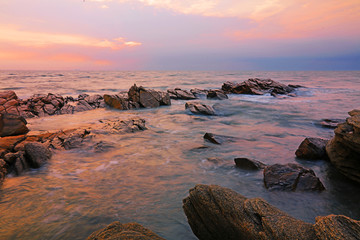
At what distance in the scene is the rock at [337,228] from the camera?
1755 millimetres

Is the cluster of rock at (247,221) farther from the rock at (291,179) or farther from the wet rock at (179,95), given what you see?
the wet rock at (179,95)

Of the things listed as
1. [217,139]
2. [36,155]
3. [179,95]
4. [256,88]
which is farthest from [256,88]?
[36,155]

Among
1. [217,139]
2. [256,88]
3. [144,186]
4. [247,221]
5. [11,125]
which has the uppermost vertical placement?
[256,88]

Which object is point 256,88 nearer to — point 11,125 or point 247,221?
point 11,125

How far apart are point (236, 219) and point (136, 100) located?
13.5 metres

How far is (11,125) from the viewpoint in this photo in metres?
7.37

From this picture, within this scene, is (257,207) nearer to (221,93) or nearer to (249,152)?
(249,152)

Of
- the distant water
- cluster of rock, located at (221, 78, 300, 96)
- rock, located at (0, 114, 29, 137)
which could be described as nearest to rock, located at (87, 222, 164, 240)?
the distant water

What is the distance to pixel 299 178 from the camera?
4.36m

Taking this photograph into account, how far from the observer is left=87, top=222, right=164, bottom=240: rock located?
1.97 m

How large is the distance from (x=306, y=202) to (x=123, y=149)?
17.1 feet

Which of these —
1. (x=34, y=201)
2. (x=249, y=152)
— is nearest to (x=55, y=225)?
(x=34, y=201)

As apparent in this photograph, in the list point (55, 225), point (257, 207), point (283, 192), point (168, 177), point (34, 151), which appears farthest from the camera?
point (34, 151)

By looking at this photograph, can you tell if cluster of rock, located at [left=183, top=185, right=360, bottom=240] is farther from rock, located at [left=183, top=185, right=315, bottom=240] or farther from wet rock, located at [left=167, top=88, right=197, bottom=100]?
wet rock, located at [left=167, top=88, right=197, bottom=100]
